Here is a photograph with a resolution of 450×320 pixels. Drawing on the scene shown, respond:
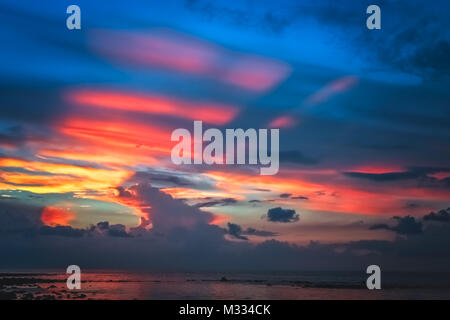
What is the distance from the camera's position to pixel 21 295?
4897cm
